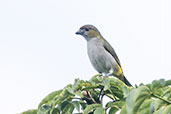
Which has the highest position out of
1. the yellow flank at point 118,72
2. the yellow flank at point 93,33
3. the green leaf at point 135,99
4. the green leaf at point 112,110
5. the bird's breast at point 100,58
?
the yellow flank at point 93,33

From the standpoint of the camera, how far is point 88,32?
9250 mm

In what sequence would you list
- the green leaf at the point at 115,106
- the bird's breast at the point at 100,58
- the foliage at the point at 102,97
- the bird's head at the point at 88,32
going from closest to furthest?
the foliage at the point at 102,97 < the green leaf at the point at 115,106 < the bird's breast at the point at 100,58 < the bird's head at the point at 88,32

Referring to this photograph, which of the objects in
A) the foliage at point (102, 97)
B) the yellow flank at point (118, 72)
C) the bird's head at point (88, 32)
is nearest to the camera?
the foliage at point (102, 97)

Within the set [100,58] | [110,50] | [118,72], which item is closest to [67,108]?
[100,58]

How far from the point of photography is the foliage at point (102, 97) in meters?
1.82

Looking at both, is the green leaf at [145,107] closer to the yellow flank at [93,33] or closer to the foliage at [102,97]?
the foliage at [102,97]

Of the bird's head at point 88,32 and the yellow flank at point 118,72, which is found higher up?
the bird's head at point 88,32

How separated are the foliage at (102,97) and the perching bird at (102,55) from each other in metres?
5.72

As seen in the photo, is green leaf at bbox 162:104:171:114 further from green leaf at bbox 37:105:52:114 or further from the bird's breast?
the bird's breast

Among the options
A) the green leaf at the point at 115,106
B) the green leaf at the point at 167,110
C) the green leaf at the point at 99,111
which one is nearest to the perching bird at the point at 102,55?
the green leaf at the point at 115,106

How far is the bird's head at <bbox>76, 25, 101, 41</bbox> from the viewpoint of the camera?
9.13 meters

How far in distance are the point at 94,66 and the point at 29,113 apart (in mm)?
5837

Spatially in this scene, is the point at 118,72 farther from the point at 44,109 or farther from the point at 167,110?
the point at 167,110

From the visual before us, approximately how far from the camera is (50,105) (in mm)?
2316
